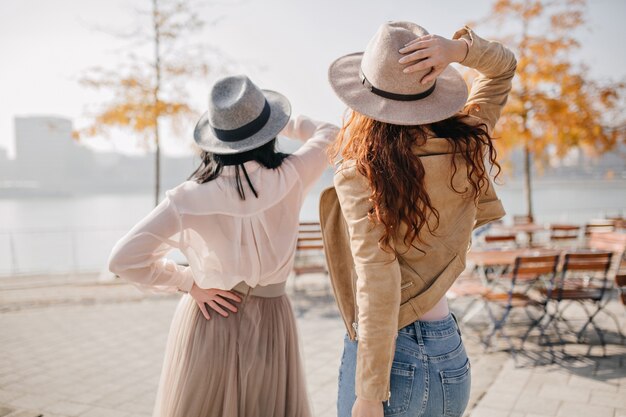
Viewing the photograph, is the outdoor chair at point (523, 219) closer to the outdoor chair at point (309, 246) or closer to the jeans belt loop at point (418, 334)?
the outdoor chair at point (309, 246)

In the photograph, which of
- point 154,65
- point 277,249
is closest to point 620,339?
point 277,249

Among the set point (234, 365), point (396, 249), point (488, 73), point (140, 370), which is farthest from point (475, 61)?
point (140, 370)

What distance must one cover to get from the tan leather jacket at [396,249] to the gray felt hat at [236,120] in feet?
2.13

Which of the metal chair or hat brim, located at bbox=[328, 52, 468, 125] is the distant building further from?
hat brim, located at bbox=[328, 52, 468, 125]

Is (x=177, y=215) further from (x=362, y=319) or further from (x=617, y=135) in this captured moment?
(x=617, y=135)

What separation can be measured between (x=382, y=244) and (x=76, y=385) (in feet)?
12.9

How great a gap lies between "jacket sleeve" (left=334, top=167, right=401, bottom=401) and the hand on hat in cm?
33

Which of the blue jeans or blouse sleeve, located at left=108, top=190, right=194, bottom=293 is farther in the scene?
blouse sleeve, located at left=108, top=190, right=194, bottom=293

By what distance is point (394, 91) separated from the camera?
131 cm

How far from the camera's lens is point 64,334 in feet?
19.0

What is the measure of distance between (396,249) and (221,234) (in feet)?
2.74

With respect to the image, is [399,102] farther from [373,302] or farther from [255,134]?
[255,134]

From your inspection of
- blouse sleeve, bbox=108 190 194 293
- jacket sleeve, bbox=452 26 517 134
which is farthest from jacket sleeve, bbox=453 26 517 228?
blouse sleeve, bbox=108 190 194 293

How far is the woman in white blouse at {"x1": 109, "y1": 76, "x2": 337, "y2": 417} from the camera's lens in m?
1.84
